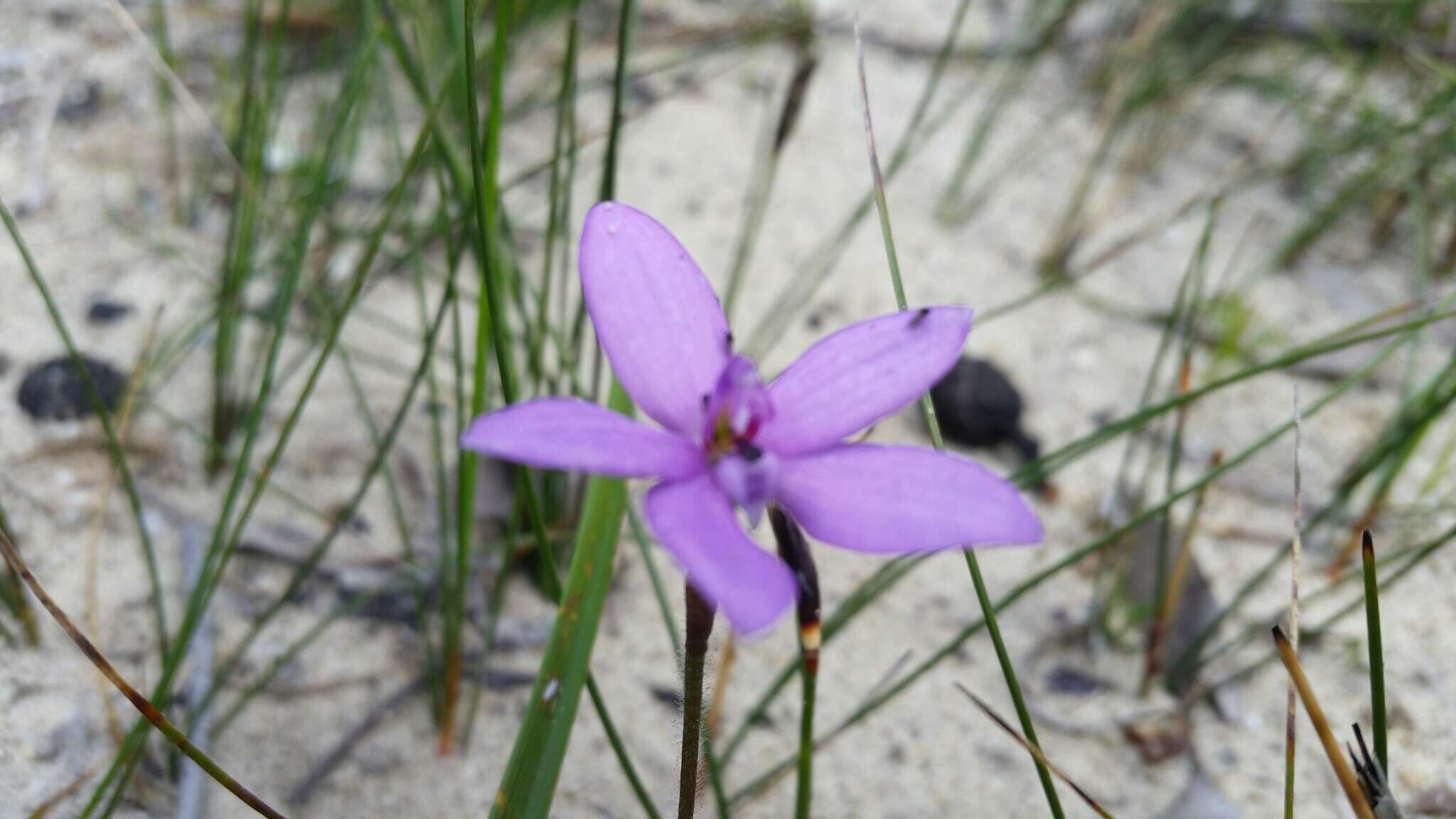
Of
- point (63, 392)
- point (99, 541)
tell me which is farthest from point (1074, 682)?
point (63, 392)

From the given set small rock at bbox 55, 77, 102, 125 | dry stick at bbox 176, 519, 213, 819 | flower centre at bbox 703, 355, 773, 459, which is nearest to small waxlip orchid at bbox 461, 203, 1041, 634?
flower centre at bbox 703, 355, 773, 459

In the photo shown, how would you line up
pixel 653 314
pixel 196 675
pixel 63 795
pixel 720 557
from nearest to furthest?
1. pixel 720 557
2. pixel 653 314
3. pixel 63 795
4. pixel 196 675

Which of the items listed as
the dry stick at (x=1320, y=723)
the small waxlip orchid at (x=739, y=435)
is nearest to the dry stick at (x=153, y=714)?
the small waxlip orchid at (x=739, y=435)

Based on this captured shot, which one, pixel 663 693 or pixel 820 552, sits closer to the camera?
pixel 663 693

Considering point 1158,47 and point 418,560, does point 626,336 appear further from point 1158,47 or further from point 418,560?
point 1158,47

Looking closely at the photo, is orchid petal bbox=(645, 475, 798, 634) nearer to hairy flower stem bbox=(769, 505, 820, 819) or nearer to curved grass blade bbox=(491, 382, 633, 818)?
hairy flower stem bbox=(769, 505, 820, 819)

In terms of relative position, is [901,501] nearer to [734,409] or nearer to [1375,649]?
[734,409]

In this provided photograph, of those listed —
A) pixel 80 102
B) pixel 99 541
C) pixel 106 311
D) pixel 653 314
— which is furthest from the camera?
pixel 80 102
